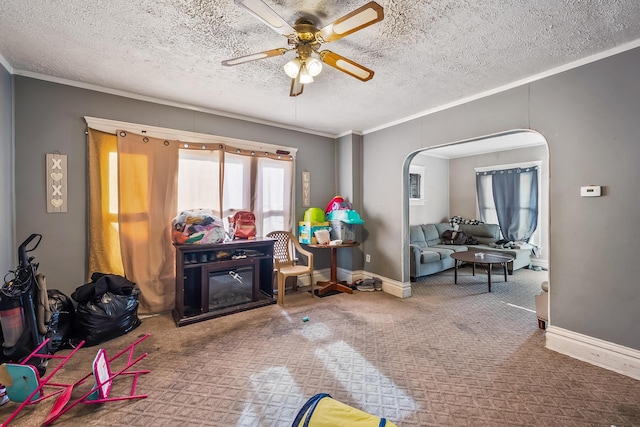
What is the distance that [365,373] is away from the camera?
2061mm

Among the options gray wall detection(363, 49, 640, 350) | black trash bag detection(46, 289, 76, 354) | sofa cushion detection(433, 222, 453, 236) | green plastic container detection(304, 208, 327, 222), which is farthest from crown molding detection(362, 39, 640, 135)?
black trash bag detection(46, 289, 76, 354)

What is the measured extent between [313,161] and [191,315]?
279 centimetres

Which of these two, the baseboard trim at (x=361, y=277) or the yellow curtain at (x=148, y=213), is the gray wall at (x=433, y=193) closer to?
the baseboard trim at (x=361, y=277)

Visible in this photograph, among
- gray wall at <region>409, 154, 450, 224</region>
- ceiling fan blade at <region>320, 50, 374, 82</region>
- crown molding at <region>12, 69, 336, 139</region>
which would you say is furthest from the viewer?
gray wall at <region>409, 154, 450, 224</region>

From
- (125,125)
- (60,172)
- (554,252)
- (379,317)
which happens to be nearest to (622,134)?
(554,252)

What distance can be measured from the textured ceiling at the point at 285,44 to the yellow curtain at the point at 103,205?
25.4 inches

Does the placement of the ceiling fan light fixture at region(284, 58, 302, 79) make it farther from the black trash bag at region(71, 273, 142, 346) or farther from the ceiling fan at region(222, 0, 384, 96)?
the black trash bag at region(71, 273, 142, 346)

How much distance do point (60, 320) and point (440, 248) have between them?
5.62m

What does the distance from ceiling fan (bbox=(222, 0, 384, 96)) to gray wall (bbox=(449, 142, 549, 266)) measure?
5514 millimetres

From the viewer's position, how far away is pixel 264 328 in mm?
2832

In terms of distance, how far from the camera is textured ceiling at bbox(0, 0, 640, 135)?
66.4 inches

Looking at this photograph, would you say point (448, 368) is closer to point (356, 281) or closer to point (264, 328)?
point (264, 328)

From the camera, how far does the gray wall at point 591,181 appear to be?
2.06 metres

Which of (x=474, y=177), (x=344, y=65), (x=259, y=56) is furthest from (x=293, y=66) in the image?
(x=474, y=177)
